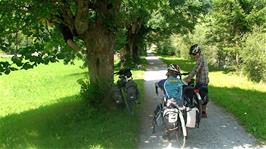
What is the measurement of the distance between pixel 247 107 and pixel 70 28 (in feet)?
18.4

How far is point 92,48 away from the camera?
42.7 feet

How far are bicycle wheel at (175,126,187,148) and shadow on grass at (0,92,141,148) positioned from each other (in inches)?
35.0

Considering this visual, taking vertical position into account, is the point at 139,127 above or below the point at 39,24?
below

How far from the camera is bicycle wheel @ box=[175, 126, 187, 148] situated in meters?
9.19

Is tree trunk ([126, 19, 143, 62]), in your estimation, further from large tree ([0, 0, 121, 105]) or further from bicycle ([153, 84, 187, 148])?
bicycle ([153, 84, 187, 148])

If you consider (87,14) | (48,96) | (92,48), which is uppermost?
(87,14)

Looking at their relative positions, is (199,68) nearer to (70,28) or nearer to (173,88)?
(173,88)

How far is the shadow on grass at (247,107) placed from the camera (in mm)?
10961

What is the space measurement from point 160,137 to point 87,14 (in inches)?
162

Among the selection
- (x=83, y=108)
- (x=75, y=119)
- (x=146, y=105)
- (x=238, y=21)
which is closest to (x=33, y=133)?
(x=75, y=119)

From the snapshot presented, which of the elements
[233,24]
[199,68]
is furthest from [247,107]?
[233,24]

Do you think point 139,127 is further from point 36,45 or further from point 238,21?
point 238,21

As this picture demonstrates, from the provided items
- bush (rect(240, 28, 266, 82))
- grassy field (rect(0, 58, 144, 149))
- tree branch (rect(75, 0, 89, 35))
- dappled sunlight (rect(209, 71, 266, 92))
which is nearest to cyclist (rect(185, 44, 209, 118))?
grassy field (rect(0, 58, 144, 149))

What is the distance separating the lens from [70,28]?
13.0 metres
